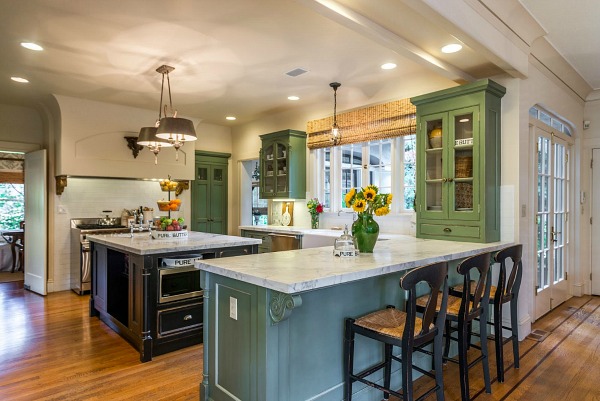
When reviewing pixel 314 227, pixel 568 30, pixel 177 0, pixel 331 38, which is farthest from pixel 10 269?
pixel 568 30

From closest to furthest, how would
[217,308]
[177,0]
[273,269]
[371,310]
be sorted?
1. [273,269]
2. [217,308]
3. [371,310]
4. [177,0]

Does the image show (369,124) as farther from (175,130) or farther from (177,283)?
(177,283)

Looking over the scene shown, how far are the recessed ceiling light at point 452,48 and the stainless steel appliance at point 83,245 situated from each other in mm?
4869

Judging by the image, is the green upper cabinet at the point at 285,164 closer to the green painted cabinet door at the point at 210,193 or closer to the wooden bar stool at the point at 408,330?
the green painted cabinet door at the point at 210,193

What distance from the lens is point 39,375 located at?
2.89 m

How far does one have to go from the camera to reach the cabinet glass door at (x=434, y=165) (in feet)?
12.5

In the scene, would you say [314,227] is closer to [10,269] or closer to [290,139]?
[290,139]

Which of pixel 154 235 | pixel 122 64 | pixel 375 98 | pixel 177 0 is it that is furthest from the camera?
pixel 375 98

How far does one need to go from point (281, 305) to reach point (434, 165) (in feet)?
8.79

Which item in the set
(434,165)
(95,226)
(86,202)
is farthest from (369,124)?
(86,202)

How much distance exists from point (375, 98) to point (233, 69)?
1.85 m

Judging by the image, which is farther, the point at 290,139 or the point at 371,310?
the point at 290,139

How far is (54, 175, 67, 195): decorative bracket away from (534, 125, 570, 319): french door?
6100 mm

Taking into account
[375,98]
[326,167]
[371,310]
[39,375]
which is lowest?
[39,375]
